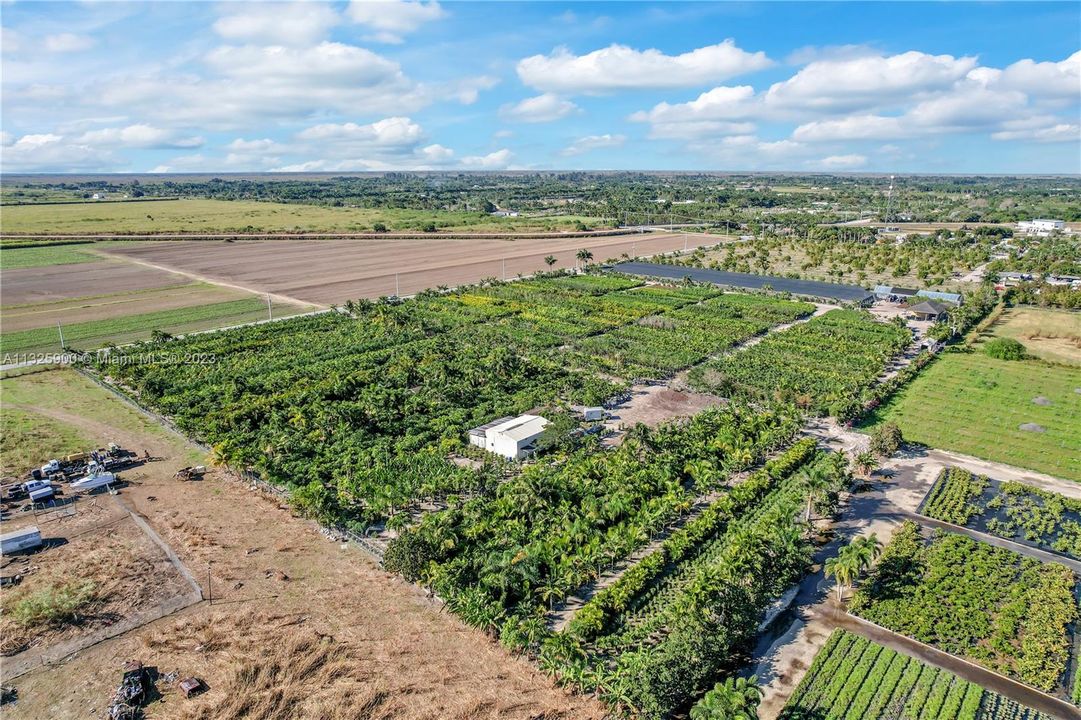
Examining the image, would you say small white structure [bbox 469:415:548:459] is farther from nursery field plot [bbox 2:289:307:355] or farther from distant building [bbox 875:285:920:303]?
distant building [bbox 875:285:920:303]

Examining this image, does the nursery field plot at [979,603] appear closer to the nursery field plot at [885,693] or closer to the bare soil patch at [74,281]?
the nursery field plot at [885,693]

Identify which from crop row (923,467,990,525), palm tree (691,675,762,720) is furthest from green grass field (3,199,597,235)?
palm tree (691,675,762,720)

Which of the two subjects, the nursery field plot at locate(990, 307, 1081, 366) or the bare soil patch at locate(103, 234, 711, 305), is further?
the bare soil patch at locate(103, 234, 711, 305)

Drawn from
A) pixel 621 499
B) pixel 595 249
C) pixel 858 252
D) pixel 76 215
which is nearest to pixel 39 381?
pixel 621 499

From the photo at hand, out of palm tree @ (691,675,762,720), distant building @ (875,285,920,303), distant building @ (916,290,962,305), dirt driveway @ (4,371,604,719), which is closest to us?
palm tree @ (691,675,762,720)

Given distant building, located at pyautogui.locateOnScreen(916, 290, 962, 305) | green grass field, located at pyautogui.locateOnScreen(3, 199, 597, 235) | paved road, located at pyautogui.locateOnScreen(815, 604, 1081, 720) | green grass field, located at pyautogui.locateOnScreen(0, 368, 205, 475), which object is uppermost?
green grass field, located at pyautogui.locateOnScreen(3, 199, 597, 235)

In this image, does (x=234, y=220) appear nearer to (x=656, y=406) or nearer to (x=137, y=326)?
(x=137, y=326)

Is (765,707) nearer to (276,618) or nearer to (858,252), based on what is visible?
(276,618)
